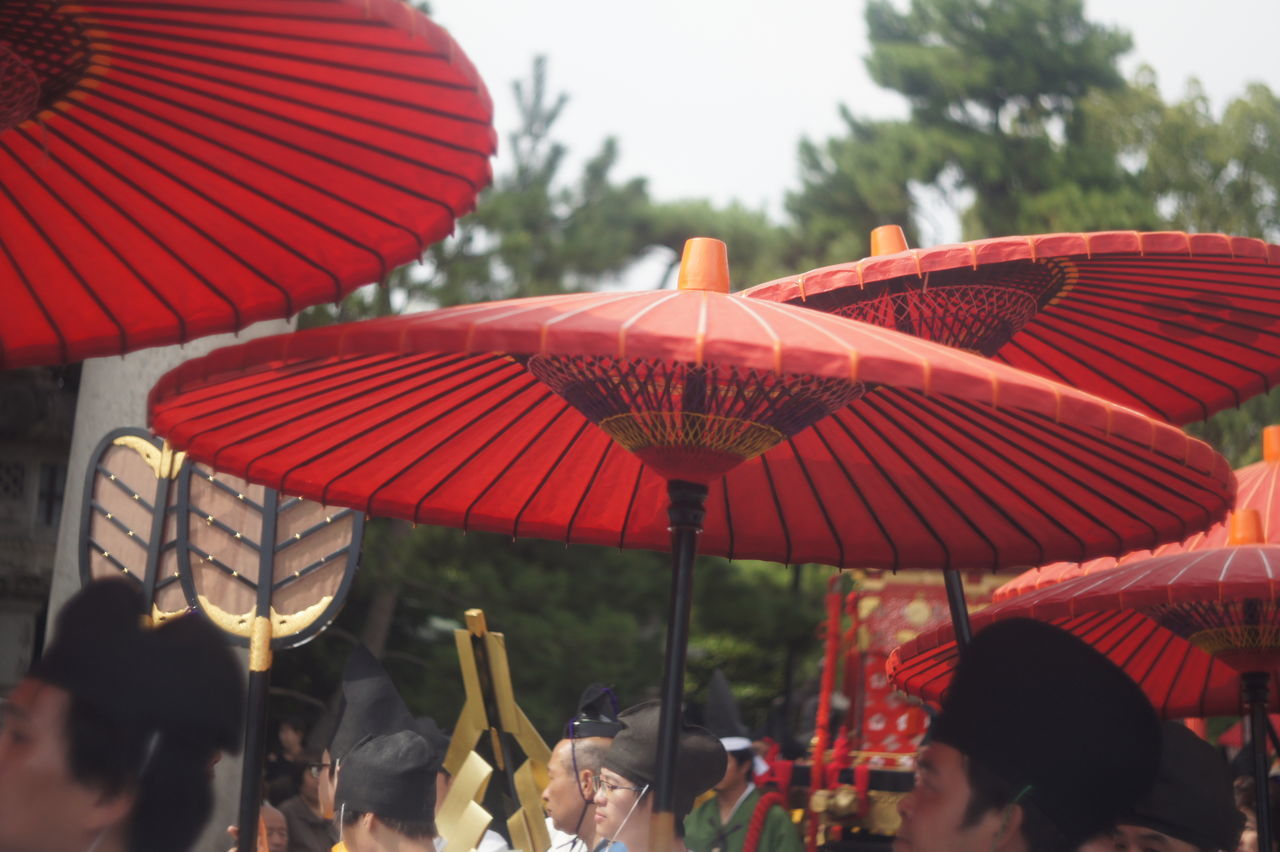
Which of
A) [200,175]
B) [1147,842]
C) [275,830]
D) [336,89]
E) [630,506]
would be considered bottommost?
[275,830]

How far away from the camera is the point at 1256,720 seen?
13.0 ft

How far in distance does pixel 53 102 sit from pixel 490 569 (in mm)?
11683

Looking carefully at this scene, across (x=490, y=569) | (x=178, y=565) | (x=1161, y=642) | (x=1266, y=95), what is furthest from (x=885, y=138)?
(x=178, y=565)

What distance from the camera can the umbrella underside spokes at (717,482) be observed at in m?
2.78

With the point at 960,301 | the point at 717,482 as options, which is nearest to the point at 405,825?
the point at 717,482

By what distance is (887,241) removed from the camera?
3570 millimetres

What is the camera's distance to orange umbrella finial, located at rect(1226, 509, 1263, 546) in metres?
3.73

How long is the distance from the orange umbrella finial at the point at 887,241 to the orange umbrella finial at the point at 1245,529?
1086 millimetres

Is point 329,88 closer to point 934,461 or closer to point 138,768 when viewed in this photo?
point 138,768

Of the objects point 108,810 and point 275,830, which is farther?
point 275,830

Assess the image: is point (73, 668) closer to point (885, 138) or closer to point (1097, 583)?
point (1097, 583)

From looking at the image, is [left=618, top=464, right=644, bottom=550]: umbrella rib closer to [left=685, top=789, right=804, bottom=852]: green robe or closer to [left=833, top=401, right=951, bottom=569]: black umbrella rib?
[left=833, top=401, right=951, bottom=569]: black umbrella rib

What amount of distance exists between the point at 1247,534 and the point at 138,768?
2833mm

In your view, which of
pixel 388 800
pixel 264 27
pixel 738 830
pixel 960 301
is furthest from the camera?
pixel 738 830
